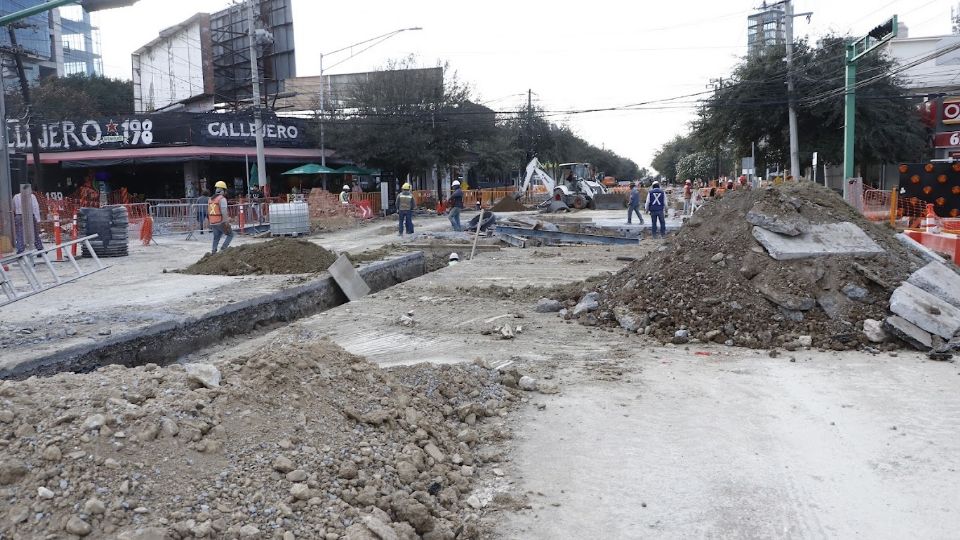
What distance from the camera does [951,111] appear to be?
3622cm

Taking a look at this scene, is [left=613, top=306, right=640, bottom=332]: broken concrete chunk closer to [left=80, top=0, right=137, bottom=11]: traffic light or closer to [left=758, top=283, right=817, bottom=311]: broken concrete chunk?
[left=758, top=283, right=817, bottom=311]: broken concrete chunk

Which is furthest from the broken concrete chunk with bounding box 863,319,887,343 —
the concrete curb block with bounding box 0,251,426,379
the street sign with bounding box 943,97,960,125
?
the street sign with bounding box 943,97,960,125

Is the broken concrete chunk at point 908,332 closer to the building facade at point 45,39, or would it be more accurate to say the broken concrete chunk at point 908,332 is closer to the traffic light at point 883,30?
the traffic light at point 883,30

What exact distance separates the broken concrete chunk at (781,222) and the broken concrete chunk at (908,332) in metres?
1.74

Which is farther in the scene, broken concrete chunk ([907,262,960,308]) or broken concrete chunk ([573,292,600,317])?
broken concrete chunk ([573,292,600,317])

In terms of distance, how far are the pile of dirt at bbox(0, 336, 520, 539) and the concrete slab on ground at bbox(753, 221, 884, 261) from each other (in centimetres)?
503

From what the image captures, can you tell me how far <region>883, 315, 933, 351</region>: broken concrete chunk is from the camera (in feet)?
24.6

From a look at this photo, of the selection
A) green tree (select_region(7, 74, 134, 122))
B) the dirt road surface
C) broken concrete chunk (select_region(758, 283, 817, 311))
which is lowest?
the dirt road surface

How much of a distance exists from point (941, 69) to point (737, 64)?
14.7 meters

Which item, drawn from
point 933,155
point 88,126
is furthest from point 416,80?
point 933,155

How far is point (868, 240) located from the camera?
30.1ft

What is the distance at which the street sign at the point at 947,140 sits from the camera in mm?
35906

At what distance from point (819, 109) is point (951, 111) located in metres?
8.50

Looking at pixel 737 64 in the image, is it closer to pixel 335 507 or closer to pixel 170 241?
pixel 170 241
